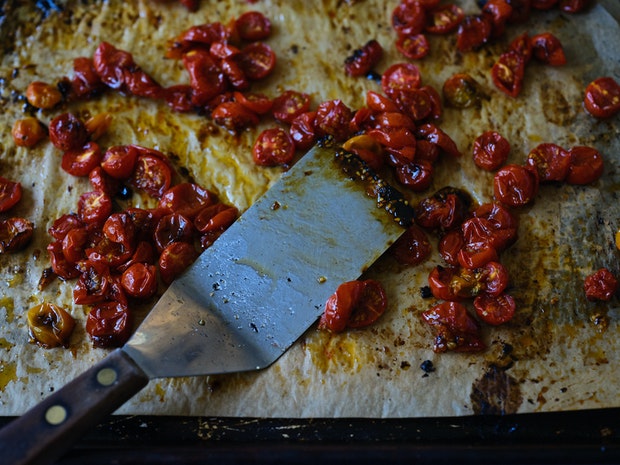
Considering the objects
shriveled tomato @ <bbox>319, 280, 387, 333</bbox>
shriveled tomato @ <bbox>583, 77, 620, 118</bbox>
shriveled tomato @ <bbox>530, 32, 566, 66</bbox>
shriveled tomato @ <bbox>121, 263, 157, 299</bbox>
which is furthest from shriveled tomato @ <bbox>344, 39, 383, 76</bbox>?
shriveled tomato @ <bbox>121, 263, 157, 299</bbox>

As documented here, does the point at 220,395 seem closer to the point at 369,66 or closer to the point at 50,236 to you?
the point at 50,236

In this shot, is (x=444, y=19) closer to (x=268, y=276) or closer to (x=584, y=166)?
(x=584, y=166)

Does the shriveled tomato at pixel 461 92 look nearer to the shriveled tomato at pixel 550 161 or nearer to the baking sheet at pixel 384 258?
the baking sheet at pixel 384 258

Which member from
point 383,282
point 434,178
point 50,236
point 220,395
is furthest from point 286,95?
point 220,395

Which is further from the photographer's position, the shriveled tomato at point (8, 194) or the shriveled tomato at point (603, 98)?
the shriveled tomato at point (603, 98)

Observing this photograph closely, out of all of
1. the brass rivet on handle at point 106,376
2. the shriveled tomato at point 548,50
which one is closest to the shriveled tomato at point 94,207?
the brass rivet on handle at point 106,376

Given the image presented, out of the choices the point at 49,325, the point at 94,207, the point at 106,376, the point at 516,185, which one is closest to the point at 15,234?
the point at 94,207

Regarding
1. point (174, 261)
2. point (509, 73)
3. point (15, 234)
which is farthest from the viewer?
point (509, 73)
